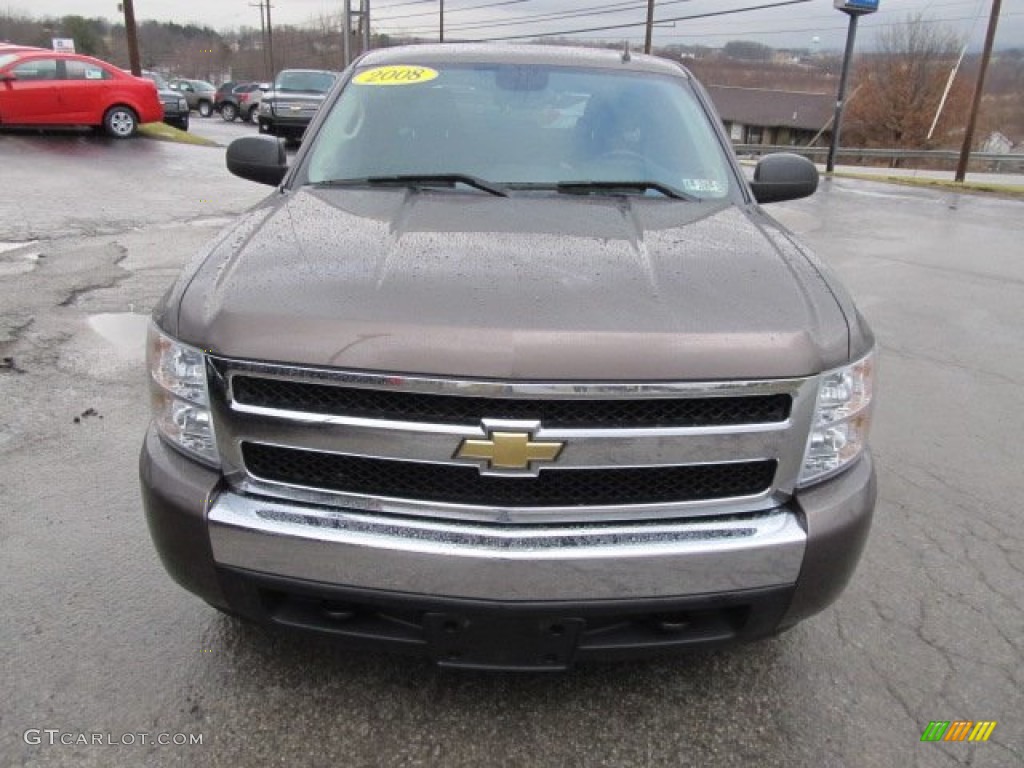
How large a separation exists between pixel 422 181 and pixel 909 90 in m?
67.0

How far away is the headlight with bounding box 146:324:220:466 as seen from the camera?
1966 millimetres

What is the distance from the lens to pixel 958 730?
2.27m

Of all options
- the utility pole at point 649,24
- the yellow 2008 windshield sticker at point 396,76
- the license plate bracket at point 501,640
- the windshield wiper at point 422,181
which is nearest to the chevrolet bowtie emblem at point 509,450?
the license plate bracket at point 501,640

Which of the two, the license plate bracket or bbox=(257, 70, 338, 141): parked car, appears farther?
bbox=(257, 70, 338, 141): parked car

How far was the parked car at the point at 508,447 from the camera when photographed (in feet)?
5.98

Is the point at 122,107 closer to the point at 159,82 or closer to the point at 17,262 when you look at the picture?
the point at 159,82

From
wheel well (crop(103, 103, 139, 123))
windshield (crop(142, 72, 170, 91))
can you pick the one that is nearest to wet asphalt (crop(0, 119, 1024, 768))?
wheel well (crop(103, 103, 139, 123))

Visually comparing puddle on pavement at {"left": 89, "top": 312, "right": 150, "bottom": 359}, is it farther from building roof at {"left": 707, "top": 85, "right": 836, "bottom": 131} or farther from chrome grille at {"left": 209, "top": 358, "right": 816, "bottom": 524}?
building roof at {"left": 707, "top": 85, "right": 836, "bottom": 131}

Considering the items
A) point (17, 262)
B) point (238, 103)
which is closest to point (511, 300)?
point (17, 262)

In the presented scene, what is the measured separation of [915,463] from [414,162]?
2.86 m

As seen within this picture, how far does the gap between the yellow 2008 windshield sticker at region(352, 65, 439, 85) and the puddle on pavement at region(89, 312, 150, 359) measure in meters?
2.46

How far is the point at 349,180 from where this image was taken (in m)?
3.04
